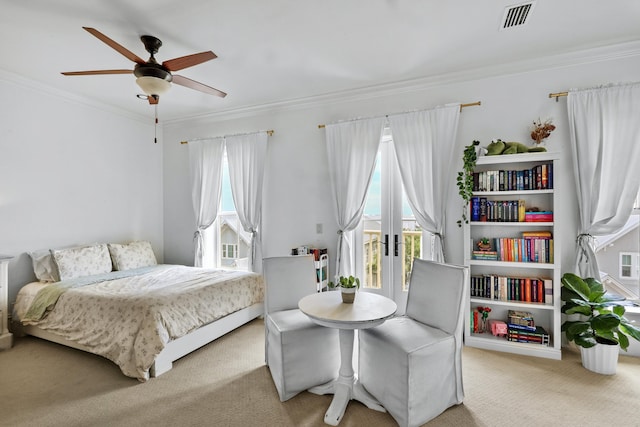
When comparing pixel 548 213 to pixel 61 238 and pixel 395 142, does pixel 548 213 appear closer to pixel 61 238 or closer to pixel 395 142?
pixel 395 142

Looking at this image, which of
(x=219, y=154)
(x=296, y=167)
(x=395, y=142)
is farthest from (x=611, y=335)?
(x=219, y=154)

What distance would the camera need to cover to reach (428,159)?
328 centimetres

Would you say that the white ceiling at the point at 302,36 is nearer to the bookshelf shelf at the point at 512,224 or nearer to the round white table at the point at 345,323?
A: the bookshelf shelf at the point at 512,224

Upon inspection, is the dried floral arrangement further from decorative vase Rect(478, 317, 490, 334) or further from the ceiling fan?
the ceiling fan

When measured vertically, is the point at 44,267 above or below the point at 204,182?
below

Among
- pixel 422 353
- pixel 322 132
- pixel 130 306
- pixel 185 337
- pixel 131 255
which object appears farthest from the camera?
pixel 131 255

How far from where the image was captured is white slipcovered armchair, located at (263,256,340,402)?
216 centimetres

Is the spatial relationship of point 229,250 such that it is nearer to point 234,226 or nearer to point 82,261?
point 234,226

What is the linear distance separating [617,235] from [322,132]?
326 cm

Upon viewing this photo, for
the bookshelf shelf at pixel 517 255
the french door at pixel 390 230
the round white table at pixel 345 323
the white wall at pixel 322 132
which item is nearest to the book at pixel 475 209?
the bookshelf shelf at pixel 517 255

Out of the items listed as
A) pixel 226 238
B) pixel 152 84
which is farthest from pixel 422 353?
pixel 226 238

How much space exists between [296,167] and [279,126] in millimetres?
632

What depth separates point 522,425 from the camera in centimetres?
188

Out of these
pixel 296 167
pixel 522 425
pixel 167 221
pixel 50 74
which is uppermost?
pixel 50 74
